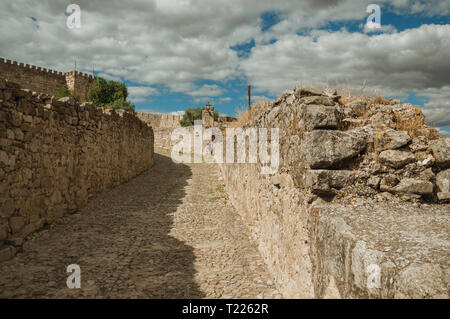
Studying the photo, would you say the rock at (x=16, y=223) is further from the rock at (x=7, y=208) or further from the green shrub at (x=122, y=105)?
the green shrub at (x=122, y=105)

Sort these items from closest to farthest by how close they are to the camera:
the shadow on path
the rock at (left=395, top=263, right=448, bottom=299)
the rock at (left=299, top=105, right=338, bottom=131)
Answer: the rock at (left=395, top=263, right=448, bottom=299) → the rock at (left=299, top=105, right=338, bottom=131) → the shadow on path

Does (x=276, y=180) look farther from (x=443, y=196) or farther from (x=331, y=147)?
(x=443, y=196)

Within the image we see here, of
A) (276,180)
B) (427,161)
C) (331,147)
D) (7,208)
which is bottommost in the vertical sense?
(7,208)

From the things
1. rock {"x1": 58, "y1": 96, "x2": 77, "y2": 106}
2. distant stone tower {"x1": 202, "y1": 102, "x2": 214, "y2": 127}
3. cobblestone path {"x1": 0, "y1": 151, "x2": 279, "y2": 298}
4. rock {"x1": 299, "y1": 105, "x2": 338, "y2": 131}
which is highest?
distant stone tower {"x1": 202, "y1": 102, "x2": 214, "y2": 127}

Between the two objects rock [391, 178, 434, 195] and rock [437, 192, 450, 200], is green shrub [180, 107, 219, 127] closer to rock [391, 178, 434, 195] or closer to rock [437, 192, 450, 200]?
rock [391, 178, 434, 195]

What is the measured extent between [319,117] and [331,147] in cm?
35

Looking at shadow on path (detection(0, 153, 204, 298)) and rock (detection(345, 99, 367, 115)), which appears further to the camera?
shadow on path (detection(0, 153, 204, 298))

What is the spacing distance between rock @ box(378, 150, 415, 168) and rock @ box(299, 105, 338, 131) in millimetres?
537

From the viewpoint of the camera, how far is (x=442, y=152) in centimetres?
251

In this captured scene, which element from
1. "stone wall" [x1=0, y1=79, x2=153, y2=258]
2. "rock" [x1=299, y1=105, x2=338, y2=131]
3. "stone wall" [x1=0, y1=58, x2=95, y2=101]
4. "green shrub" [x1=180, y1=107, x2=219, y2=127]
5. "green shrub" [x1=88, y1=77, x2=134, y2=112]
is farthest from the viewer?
"green shrub" [x1=180, y1=107, x2=219, y2=127]

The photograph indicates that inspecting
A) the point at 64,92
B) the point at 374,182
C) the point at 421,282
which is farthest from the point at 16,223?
the point at 64,92

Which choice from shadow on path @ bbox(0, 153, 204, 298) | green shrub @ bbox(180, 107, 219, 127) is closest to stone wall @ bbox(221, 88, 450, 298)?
shadow on path @ bbox(0, 153, 204, 298)

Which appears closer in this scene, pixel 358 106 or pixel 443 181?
pixel 443 181

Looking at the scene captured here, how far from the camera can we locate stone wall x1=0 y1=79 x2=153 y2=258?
459 centimetres
